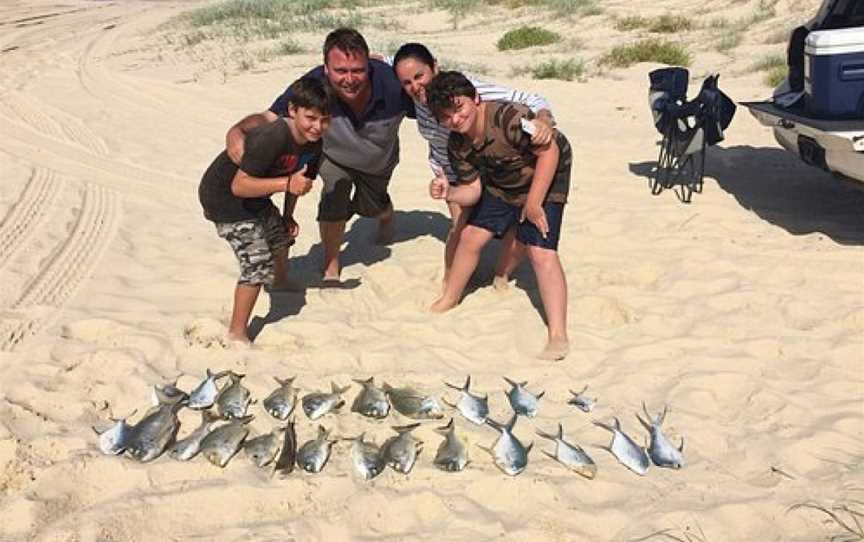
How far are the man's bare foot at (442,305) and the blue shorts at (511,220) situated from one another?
0.53m

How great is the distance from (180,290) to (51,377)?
1296 millimetres

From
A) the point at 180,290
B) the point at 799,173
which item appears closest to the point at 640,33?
the point at 799,173

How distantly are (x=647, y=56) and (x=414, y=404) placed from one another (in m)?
10.6

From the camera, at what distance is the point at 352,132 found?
5270mm

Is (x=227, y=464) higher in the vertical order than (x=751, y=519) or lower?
higher

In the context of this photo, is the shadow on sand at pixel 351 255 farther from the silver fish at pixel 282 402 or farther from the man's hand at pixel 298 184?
the man's hand at pixel 298 184

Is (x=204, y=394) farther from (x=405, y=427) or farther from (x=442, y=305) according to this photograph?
(x=442, y=305)

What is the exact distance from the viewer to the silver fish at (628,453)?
362cm

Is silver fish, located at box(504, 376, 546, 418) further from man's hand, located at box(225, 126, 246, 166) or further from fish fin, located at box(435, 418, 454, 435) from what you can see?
man's hand, located at box(225, 126, 246, 166)

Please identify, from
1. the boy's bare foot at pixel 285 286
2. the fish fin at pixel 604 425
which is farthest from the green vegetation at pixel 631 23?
the fish fin at pixel 604 425

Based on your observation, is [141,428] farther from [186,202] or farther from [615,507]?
[186,202]

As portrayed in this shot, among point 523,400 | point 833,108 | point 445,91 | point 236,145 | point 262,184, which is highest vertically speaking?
point 445,91

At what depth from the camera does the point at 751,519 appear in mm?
3244

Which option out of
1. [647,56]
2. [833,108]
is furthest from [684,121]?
[647,56]
